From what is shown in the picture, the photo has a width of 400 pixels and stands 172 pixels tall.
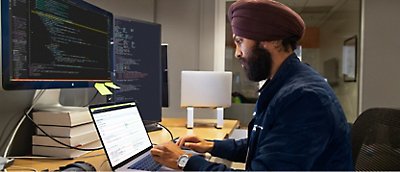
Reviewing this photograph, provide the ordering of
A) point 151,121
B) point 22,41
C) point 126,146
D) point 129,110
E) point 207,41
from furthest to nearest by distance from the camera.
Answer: point 207,41 → point 151,121 → point 129,110 → point 126,146 → point 22,41

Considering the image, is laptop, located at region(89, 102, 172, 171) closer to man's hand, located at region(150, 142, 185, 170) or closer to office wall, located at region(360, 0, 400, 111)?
man's hand, located at region(150, 142, 185, 170)

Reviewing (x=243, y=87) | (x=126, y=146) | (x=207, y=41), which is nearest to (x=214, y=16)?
(x=207, y=41)

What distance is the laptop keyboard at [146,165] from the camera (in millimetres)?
1122

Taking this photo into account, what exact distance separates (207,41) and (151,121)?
134cm

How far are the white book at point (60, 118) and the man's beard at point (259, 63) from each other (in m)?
0.66

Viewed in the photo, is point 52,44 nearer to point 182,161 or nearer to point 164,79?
point 182,161

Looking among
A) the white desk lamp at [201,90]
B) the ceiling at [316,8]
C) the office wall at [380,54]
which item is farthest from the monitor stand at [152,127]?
the ceiling at [316,8]

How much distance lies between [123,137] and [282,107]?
594mm

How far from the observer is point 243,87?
4.18 meters

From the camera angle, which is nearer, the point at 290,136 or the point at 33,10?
the point at 290,136

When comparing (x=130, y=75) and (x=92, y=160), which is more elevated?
(x=130, y=75)

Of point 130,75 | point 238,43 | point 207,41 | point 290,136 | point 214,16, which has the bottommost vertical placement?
point 290,136

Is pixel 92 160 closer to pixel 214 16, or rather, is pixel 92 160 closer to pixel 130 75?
pixel 130 75

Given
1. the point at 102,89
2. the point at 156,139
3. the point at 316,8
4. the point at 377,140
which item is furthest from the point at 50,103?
the point at 316,8
